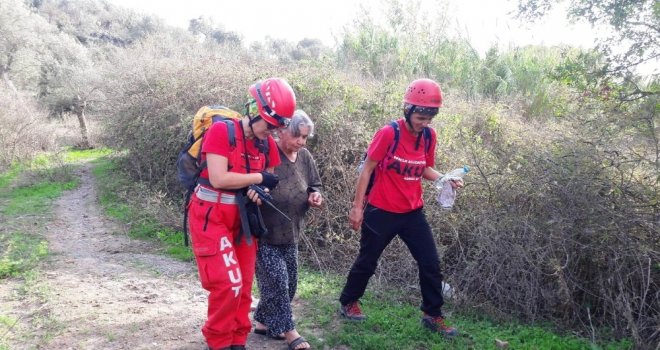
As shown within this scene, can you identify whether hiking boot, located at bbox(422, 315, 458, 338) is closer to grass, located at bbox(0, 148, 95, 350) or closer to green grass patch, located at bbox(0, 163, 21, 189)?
grass, located at bbox(0, 148, 95, 350)

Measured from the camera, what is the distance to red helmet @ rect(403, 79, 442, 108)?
3.98 meters

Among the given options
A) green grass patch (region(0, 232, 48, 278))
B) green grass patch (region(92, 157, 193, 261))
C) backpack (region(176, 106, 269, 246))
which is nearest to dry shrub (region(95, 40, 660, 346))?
green grass patch (region(92, 157, 193, 261))

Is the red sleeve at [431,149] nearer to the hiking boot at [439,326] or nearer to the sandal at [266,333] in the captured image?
the hiking boot at [439,326]

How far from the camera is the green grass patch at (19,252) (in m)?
6.04

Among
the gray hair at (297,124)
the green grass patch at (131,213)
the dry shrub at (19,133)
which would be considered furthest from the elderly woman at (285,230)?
the dry shrub at (19,133)

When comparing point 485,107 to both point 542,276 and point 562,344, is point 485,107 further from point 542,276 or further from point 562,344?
point 562,344

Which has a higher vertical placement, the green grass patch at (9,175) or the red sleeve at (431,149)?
the red sleeve at (431,149)

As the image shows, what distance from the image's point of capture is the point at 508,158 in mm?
5609

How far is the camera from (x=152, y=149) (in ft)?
35.6

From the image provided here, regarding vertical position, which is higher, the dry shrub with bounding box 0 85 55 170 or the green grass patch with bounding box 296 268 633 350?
the green grass patch with bounding box 296 268 633 350

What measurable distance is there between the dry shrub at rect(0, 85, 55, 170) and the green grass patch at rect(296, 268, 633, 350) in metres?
13.3

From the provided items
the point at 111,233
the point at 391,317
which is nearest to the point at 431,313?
the point at 391,317

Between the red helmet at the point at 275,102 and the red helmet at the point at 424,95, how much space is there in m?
1.02

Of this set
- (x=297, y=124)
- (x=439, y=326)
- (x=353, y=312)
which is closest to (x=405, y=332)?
(x=439, y=326)
